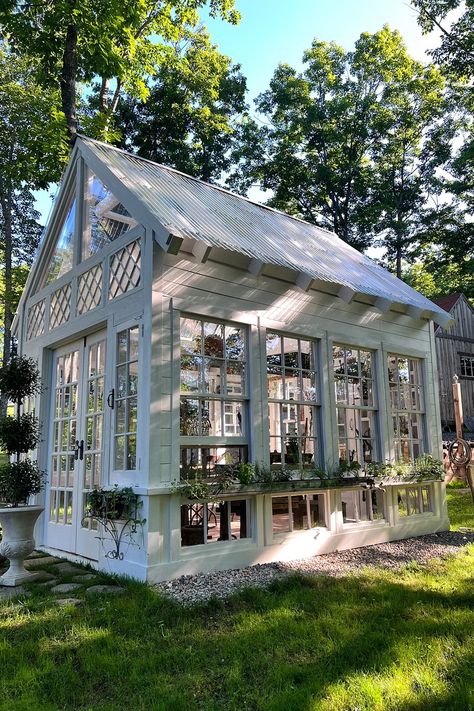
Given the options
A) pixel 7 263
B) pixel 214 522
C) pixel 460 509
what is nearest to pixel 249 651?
pixel 214 522

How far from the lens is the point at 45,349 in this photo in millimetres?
6664

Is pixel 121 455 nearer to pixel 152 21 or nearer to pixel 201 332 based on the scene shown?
pixel 201 332

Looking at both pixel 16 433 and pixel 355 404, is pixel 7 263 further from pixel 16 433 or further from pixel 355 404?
pixel 355 404

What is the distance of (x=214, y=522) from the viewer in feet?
16.1

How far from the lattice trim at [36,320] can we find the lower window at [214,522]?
3583mm

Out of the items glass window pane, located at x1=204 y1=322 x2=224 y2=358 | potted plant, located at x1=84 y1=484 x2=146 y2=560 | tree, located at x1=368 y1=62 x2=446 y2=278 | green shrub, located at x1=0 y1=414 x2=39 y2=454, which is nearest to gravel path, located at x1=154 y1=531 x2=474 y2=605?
potted plant, located at x1=84 y1=484 x2=146 y2=560

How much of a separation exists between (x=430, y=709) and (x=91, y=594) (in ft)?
8.72

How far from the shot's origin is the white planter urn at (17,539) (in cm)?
454

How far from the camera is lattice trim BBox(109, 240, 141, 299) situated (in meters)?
5.04

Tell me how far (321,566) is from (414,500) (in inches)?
104

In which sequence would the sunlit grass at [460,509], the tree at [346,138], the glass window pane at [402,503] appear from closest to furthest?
the glass window pane at [402,503] < the sunlit grass at [460,509] < the tree at [346,138]

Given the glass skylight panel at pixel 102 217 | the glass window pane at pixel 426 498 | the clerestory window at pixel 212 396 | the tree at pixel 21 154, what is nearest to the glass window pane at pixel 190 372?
the clerestory window at pixel 212 396

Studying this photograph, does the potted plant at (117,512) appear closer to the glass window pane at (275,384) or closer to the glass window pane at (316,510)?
the glass window pane at (275,384)

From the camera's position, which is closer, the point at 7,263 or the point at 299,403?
the point at 299,403
